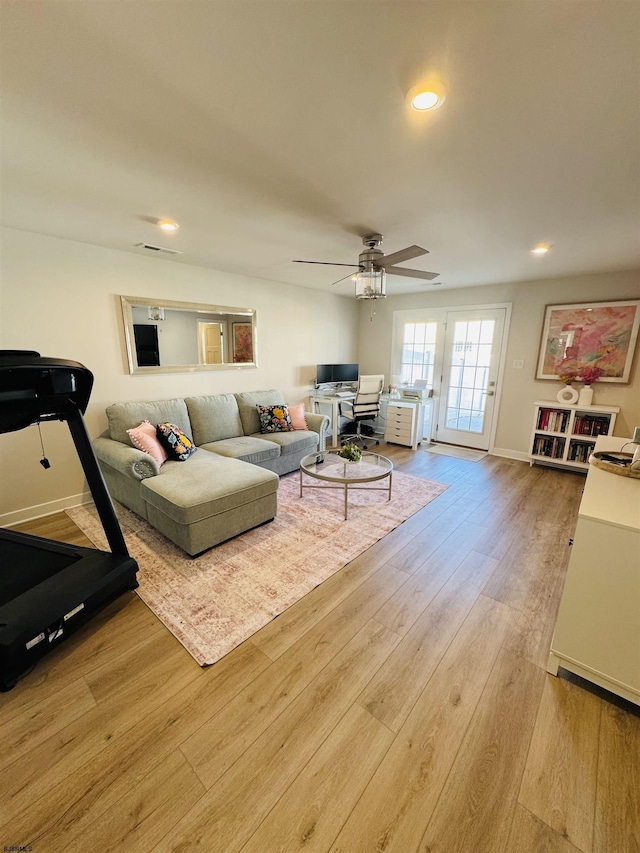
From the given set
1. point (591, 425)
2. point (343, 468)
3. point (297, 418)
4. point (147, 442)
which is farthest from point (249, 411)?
point (591, 425)

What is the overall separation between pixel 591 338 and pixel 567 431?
45.3 inches

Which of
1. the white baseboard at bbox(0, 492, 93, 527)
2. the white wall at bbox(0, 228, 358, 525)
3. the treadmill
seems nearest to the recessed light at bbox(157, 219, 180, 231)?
the white wall at bbox(0, 228, 358, 525)

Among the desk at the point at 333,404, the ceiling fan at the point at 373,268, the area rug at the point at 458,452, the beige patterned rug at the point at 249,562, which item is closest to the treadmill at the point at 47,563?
the beige patterned rug at the point at 249,562

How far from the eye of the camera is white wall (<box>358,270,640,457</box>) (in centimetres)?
392

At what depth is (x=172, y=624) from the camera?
1856mm

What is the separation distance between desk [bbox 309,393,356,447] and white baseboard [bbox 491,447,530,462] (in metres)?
2.26

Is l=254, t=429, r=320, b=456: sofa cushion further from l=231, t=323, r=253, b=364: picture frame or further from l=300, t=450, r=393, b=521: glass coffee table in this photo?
l=231, t=323, r=253, b=364: picture frame

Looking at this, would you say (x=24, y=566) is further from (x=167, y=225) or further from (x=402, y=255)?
(x=402, y=255)

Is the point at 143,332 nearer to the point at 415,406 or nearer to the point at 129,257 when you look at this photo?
the point at 129,257

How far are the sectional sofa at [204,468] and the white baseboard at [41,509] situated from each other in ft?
1.10

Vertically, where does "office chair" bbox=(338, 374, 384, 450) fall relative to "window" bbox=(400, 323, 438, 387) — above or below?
below

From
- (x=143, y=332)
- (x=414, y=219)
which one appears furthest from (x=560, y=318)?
(x=143, y=332)

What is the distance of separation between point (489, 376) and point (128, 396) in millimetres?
4723

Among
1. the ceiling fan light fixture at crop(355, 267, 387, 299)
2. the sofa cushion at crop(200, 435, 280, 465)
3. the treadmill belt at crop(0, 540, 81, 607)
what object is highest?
the ceiling fan light fixture at crop(355, 267, 387, 299)
